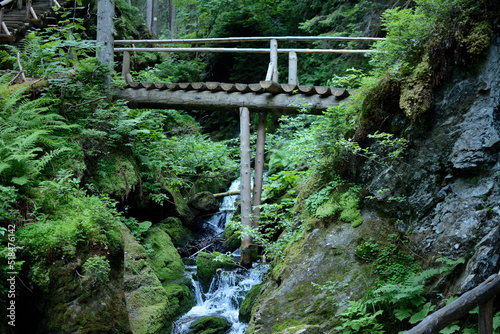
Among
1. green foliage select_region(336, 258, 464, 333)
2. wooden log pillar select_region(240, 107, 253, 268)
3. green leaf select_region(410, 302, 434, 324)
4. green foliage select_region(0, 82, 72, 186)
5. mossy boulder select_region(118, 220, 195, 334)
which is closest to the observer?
green leaf select_region(410, 302, 434, 324)

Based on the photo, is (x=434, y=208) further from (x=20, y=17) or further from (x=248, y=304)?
(x=20, y=17)

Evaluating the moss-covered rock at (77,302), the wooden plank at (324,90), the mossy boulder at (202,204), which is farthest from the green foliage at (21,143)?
the mossy boulder at (202,204)

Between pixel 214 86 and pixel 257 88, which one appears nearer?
pixel 257 88

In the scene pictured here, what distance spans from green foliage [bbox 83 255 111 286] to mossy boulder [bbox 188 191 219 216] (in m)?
7.19

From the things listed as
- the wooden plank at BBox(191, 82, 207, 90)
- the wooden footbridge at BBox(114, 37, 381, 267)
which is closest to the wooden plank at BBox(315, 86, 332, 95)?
the wooden footbridge at BBox(114, 37, 381, 267)

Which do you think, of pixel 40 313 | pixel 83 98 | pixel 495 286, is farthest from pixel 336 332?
pixel 83 98

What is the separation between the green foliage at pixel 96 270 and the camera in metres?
4.07

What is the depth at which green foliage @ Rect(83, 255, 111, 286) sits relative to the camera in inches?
160

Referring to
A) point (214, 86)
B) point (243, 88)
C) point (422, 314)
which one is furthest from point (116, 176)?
point (422, 314)

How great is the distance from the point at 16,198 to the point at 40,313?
1.29 metres

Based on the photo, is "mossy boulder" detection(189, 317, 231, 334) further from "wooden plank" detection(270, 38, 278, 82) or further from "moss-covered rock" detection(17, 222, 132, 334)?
"wooden plank" detection(270, 38, 278, 82)

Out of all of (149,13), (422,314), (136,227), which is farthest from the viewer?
(149,13)

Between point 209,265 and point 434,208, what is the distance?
485 centimetres

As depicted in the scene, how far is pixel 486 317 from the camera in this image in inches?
120
